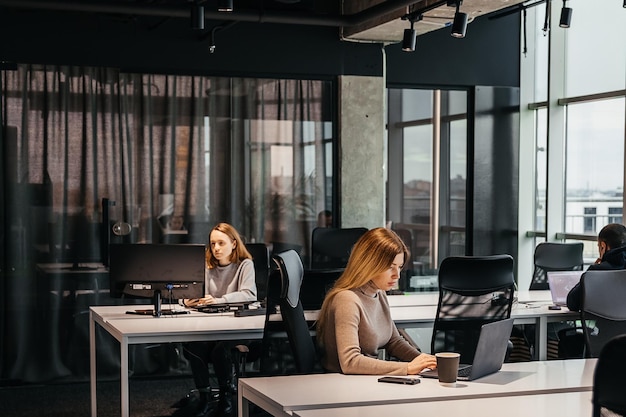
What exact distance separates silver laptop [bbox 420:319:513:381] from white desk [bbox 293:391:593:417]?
0.85 feet

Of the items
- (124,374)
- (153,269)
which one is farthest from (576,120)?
(124,374)

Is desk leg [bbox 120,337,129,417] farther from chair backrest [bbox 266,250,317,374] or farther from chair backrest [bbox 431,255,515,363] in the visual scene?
chair backrest [bbox 431,255,515,363]

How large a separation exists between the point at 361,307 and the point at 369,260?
0.23m

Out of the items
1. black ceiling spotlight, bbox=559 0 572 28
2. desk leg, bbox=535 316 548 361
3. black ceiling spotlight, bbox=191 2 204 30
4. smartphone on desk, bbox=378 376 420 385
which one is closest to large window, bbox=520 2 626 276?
black ceiling spotlight, bbox=559 0 572 28

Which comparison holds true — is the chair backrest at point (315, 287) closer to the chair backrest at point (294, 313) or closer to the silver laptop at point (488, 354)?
the chair backrest at point (294, 313)

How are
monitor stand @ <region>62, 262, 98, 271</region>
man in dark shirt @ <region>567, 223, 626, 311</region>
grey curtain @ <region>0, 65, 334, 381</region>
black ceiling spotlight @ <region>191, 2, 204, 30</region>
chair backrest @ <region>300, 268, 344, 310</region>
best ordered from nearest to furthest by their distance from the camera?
chair backrest @ <region>300, 268, 344, 310</region> → man in dark shirt @ <region>567, 223, 626, 311</region> → black ceiling spotlight @ <region>191, 2, 204, 30</region> → grey curtain @ <region>0, 65, 334, 381</region> → monitor stand @ <region>62, 262, 98, 271</region>

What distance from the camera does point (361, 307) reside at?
4.53 m

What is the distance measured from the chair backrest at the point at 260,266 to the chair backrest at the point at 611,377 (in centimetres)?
483

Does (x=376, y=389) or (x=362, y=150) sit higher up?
A: (x=362, y=150)

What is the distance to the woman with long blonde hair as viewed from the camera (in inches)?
171

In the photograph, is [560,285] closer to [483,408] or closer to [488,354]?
[488,354]

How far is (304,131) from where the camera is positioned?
9273mm

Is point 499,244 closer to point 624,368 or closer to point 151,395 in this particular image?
point 151,395

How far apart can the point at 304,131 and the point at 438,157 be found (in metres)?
1.75
